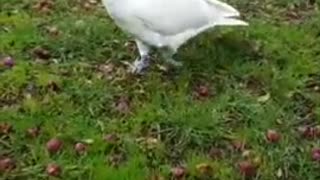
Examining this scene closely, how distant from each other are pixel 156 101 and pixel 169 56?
1.23 ft

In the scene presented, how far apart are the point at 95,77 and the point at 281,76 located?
989 millimetres

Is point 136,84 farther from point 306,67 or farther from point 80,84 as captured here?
point 306,67

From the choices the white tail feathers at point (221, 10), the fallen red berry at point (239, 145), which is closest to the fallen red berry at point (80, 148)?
the fallen red berry at point (239, 145)

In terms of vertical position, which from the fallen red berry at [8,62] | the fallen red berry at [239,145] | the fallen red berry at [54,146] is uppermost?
the fallen red berry at [8,62]

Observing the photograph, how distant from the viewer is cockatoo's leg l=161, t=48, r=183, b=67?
15.5 feet

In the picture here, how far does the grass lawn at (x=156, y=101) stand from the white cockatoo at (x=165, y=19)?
0.25m

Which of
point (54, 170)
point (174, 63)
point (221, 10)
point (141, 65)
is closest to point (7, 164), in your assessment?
A: point (54, 170)

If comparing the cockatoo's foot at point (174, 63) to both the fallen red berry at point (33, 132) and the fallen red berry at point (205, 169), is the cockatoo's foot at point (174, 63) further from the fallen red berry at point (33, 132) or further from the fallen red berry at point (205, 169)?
the fallen red berry at point (205, 169)

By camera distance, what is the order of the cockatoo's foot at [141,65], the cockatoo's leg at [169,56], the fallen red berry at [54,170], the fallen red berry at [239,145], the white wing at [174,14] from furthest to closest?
the cockatoo's foot at [141,65] → the cockatoo's leg at [169,56] → the white wing at [174,14] → the fallen red berry at [239,145] → the fallen red berry at [54,170]

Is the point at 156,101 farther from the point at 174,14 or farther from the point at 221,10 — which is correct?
the point at 221,10

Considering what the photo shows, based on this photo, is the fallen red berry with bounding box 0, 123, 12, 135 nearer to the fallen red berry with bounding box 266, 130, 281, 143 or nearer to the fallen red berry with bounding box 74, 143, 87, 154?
the fallen red berry with bounding box 74, 143, 87, 154

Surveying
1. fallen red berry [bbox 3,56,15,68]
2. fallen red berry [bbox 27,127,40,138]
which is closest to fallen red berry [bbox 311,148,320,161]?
fallen red berry [bbox 27,127,40,138]

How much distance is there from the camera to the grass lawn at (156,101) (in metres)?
4.06

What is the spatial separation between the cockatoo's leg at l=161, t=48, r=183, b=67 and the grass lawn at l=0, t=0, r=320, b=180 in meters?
0.05
